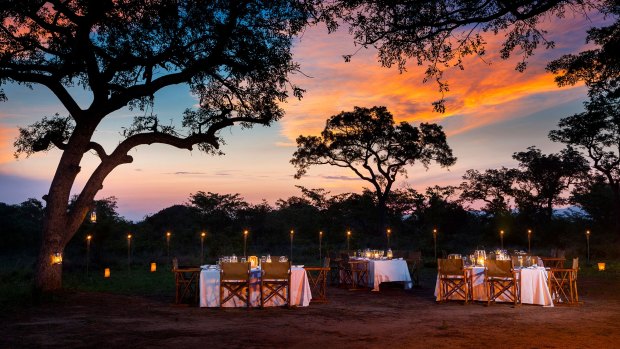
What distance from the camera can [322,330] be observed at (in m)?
7.91

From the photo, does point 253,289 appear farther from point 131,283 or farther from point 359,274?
point 131,283

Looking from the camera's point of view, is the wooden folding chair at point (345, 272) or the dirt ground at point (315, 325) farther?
the wooden folding chair at point (345, 272)

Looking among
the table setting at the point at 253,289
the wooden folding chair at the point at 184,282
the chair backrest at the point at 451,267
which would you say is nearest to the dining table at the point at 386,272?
the chair backrest at the point at 451,267

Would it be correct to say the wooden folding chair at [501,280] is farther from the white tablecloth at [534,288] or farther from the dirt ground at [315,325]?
the dirt ground at [315,325]

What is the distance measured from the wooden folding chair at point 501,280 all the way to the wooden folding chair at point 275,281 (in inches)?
146

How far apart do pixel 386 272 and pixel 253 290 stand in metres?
4.55

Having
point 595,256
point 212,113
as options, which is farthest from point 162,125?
point 595,256

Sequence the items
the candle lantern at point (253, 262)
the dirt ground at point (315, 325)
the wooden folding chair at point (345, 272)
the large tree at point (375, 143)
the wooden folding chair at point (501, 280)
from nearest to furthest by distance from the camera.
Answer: the dirt ground at point (315, 325)
the wooden folding chair at point (501, 280)
the candle lantern at point (253, 262)
the wooden folding chair at point (345, 272)
the large tree at point (375, 143)

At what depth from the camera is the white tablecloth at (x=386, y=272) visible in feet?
46.0

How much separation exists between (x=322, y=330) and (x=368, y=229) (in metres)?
26.8

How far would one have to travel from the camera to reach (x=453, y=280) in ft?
37.0

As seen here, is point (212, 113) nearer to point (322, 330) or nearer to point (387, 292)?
point (387, 292)

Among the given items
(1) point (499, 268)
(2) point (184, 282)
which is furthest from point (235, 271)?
(1) point (499, 268)

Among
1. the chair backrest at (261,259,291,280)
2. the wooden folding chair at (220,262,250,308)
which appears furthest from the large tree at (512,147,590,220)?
the wooden folding chair at (220,262,250,308)
